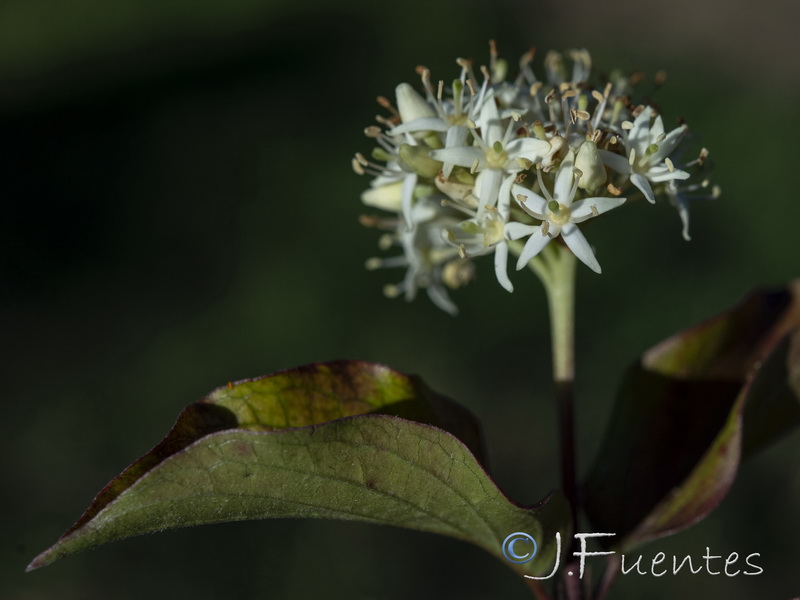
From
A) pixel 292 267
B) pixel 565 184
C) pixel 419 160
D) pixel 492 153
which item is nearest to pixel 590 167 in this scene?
pixel 565 184

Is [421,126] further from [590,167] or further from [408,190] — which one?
[590,167]

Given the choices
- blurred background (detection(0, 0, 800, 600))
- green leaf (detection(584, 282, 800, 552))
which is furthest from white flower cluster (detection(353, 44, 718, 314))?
blurred background (detection(0, 0, 800, 600))

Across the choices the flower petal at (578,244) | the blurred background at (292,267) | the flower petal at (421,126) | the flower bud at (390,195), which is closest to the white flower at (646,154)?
the flower petal at (578,244)

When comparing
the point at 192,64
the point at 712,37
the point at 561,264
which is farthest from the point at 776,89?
the point at 561,264

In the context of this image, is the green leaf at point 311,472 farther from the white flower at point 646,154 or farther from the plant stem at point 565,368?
the white flower at point 646,154

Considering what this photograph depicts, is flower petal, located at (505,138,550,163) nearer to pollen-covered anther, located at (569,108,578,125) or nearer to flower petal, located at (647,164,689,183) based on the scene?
pollen-covered anther, located at (569,108,578,125)

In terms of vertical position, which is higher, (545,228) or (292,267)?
(545,228)
